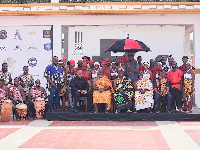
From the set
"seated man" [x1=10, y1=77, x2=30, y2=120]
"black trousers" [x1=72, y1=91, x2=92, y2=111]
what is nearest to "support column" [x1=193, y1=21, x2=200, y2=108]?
"black trousers" [x1=72, y1=91, x2=92, y2=111]

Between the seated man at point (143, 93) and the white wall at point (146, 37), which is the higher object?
the white wall at point (146, 37)

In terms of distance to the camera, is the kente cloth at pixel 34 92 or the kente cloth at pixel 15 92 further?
the kente cloth at pixel 34 92

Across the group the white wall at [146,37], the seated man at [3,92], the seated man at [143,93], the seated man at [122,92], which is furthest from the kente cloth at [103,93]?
the white wall at [146,37]

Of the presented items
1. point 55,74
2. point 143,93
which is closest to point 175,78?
point 143,93

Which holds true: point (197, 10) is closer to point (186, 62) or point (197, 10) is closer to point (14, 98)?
point (186, 62)

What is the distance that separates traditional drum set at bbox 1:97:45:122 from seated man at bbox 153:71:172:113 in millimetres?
3527

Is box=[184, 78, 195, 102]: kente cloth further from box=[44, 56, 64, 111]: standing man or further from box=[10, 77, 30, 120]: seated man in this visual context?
box=[10, 77, 30, 120]: seated man

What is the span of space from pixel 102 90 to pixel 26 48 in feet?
15.2

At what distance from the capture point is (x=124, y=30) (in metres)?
15.1

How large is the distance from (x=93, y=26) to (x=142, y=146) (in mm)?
7828

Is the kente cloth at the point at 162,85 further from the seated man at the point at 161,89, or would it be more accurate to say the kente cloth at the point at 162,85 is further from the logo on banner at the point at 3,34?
the logo on banner at the point at 3,34

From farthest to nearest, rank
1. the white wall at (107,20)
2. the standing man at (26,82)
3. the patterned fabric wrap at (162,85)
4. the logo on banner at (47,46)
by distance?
the logo on banner at (47,46) → the white wall at (107,20) → the standing man at (26,82) → the patterned fabric wrap at (162,85)

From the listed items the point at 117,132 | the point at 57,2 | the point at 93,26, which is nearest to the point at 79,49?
the point at 93,26

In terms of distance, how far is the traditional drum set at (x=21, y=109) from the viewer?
38.0 ft
